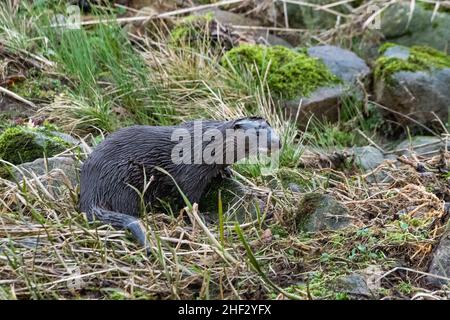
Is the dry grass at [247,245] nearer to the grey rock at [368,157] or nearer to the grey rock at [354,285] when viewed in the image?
the grey rock at [354,285]

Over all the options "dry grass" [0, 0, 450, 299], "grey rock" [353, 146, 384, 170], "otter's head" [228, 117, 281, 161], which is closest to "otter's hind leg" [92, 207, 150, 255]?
"dry grass" [0, 0, 450, 299]

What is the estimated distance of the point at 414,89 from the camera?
23.1 ft

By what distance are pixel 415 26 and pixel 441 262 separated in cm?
506

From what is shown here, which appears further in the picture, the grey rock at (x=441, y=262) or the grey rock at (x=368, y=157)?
the grey rock at (x=368, y=157)

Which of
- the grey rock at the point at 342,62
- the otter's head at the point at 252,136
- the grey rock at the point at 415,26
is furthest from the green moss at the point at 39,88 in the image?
the grey rock at the point at 415,26

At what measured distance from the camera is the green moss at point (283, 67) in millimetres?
6828

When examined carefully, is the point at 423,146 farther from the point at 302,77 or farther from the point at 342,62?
the point at 342,62

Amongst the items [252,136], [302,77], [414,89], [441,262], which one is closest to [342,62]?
[302,77]

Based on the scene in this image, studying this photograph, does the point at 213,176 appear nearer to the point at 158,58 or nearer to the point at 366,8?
the point at 158,58

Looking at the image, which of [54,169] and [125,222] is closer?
[125,222]

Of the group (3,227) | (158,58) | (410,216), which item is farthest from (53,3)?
(410,216)

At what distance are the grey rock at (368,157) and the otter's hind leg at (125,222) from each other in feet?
7.41

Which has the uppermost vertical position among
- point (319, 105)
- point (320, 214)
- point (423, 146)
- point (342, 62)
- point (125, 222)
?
point (125, 222)
